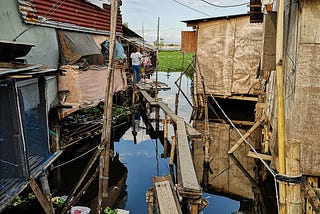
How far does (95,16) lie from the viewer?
41.2 ft

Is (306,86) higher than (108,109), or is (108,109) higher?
(306,86)

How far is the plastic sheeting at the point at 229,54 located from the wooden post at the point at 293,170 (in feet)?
39.4

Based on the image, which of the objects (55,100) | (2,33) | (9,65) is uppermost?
(2,33)

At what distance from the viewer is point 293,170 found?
9.16ft

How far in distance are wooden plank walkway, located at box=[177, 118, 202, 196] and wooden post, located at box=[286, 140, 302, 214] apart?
233cm

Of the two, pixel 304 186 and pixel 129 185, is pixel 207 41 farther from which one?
pixel 304 186

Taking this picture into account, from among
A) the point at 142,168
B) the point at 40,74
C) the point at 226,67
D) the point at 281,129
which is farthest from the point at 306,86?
the point at 226,67

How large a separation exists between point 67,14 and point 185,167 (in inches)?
267

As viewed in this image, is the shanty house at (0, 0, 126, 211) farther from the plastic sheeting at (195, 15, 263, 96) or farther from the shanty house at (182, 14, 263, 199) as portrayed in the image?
the plastic sheeting at (195, 15, 263, 96)

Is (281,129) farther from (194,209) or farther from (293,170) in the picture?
(194,209)

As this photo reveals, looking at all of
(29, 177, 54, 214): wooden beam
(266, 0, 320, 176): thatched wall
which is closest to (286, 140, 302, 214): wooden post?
(266, 0, 320, 176): thatched wall

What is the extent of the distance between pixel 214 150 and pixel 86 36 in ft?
20.7

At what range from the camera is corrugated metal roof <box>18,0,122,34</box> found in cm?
818

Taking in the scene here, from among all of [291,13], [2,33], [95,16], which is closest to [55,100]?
[2,33]
